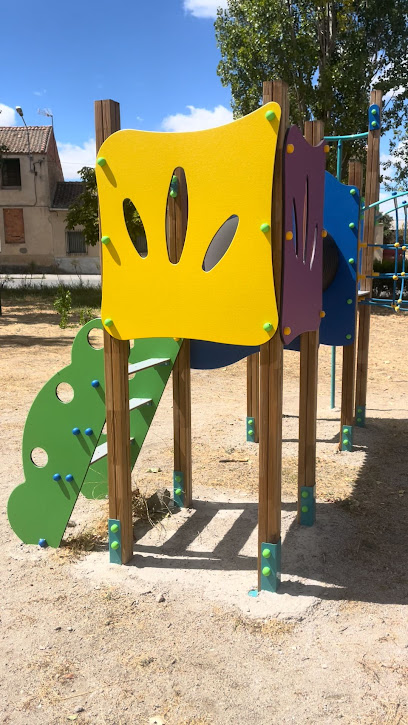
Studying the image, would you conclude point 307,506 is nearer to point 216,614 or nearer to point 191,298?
point 216,614

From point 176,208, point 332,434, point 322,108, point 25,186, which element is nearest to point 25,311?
point 322,108

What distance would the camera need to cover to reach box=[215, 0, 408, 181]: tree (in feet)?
45.9

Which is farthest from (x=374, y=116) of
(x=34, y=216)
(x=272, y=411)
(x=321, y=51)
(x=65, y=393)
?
(x=34, y=216)

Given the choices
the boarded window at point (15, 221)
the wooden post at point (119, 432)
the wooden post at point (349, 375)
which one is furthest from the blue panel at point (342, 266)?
the boarded window at point (15, 221)

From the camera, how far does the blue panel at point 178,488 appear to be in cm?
400

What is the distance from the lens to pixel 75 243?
98.8 ft

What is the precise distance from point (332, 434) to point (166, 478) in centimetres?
190

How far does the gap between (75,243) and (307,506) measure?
92.2ft

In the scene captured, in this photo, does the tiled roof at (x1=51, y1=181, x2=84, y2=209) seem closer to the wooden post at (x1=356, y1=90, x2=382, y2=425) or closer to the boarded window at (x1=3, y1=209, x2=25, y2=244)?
the boarded window at (x1=3, y1=209, x2=25, y2=244)

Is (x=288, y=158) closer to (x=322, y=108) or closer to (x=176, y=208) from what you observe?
(x=176, y=208)

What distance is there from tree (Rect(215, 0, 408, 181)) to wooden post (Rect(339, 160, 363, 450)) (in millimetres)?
9870

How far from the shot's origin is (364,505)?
4070 mm

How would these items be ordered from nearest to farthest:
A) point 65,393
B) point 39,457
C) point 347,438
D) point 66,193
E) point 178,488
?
point 178,488, point 39,457, point 347,438, point 65,393, point 66,193

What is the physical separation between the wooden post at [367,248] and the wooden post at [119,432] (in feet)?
9.64
